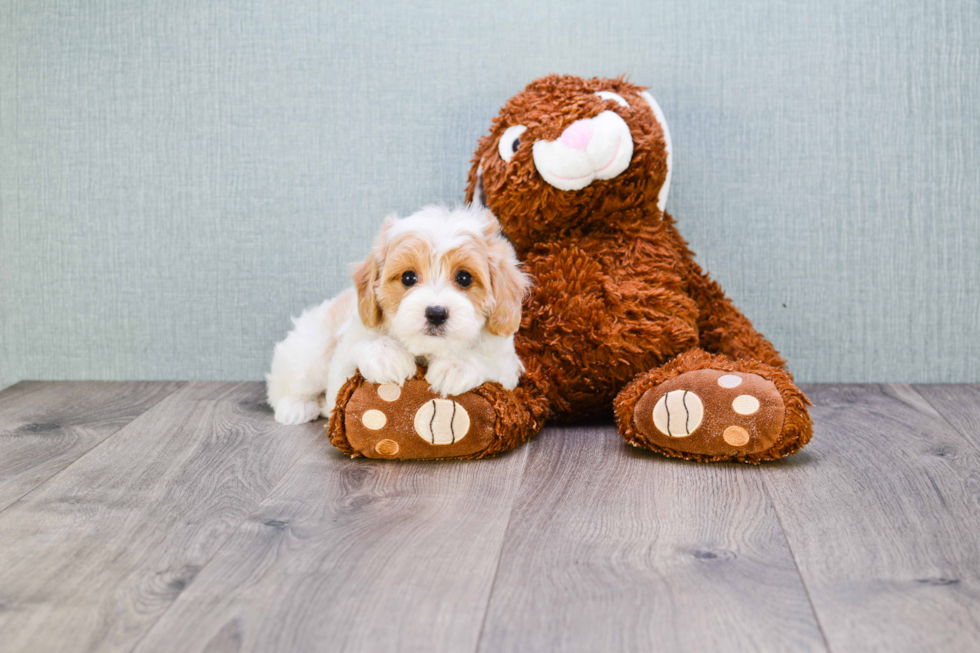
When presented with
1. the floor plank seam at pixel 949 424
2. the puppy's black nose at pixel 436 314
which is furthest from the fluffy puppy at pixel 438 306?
the floor plank seam at pixel 949 424

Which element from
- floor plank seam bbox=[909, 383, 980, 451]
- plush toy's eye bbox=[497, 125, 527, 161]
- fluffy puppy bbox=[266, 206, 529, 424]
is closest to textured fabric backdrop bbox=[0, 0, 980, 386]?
floor plank seam bbox=[909, 383, 980, 451]

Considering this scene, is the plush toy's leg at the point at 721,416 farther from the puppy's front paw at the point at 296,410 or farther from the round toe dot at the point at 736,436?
the puppy's front paw at the point at 296,410

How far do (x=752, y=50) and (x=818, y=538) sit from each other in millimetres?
1255

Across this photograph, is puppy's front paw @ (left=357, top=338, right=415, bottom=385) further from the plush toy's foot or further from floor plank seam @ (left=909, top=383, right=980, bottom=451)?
floor plank seam @ (left=909, top=383, right=980, bottom=451)

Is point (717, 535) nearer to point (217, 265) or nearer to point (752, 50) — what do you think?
point (752, 50)

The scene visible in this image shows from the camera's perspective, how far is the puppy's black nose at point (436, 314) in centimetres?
133

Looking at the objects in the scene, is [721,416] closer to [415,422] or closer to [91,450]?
[415,422]

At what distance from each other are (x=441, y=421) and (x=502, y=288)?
250 mm

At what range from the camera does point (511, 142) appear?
65.6 inches

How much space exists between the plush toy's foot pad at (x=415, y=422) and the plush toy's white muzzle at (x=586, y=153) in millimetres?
474

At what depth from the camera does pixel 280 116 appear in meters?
1.99

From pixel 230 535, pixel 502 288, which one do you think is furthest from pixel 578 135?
pixel 230 535

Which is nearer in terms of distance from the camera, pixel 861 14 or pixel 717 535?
pixel 717 535

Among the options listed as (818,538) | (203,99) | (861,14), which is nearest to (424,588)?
(818,538)
